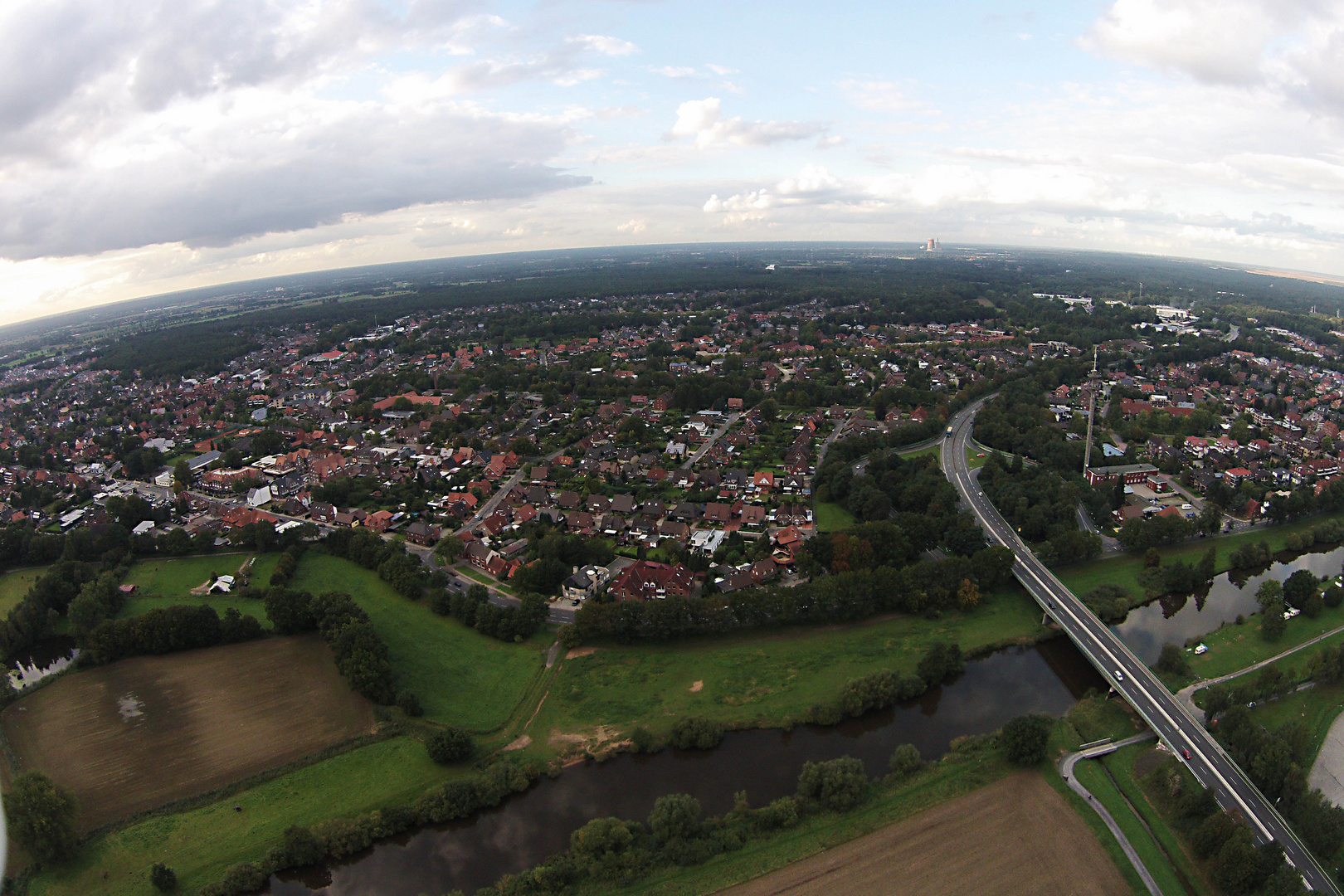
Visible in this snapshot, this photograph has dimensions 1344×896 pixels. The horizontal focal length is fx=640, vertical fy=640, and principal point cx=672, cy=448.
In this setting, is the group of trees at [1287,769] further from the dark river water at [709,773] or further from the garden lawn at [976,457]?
the garden lawn at [976,457]

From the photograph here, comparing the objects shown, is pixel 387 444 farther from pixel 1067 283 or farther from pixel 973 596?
pixel 1067 283

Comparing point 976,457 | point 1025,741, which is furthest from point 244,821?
point 976,457

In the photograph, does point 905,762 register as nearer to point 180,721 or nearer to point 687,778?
point 687,778

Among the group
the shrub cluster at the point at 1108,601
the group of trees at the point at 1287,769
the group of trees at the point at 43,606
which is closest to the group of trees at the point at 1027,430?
the shrub cluster at the point at 1108,601

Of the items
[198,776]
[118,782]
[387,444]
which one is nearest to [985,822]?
[198,776]

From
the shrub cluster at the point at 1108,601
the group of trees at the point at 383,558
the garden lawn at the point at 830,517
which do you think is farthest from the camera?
the garden lawn at the point at 830,517

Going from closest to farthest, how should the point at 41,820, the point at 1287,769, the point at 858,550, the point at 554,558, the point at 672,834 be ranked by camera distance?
1. the point at 41,820
2. the point at 672,834
3. the point at 1287,769
4. the point at 858,550
5. the point at 554,558
